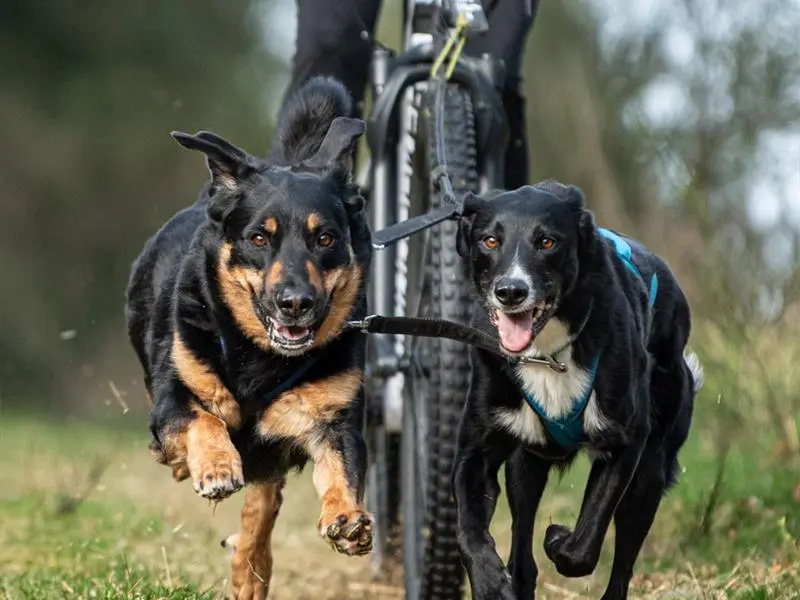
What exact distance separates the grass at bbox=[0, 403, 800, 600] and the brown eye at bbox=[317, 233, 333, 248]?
3.63 feet

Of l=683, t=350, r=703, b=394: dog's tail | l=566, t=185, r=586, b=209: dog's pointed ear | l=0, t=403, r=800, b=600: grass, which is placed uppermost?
l=566, t=185, r=586, b=209: dog's pointed ear

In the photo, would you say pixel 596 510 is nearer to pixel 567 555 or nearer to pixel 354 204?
pixel 567 555

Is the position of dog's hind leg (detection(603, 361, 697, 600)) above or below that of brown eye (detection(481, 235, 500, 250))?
below

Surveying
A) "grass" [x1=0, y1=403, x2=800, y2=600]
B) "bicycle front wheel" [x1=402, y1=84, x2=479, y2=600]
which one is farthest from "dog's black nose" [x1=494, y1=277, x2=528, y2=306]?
"grass" [x1=0, y1=403, x2=800, y2=600]

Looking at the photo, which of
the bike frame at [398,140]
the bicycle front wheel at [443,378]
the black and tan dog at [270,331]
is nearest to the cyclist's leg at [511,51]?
the bike frame at [398,140]

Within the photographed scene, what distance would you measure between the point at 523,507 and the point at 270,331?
89 centimetres

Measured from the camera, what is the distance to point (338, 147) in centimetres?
434

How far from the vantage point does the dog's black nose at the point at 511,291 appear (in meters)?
3.84

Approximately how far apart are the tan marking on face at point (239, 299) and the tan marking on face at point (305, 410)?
0.16m

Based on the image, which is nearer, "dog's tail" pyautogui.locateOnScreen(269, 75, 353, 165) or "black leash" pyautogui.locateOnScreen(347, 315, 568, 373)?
"black leash" pyautogui.locateOnScreen(347, 315, 568, 373)

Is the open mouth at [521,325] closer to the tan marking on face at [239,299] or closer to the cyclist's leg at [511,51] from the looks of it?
the tan marking on face at [239,299]

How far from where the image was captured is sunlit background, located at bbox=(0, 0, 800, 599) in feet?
20.4

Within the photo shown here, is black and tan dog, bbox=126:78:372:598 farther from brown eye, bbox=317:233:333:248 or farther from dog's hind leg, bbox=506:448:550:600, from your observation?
dog's hind leg, bbox=506:448:550:600

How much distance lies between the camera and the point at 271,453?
4.22 meters
